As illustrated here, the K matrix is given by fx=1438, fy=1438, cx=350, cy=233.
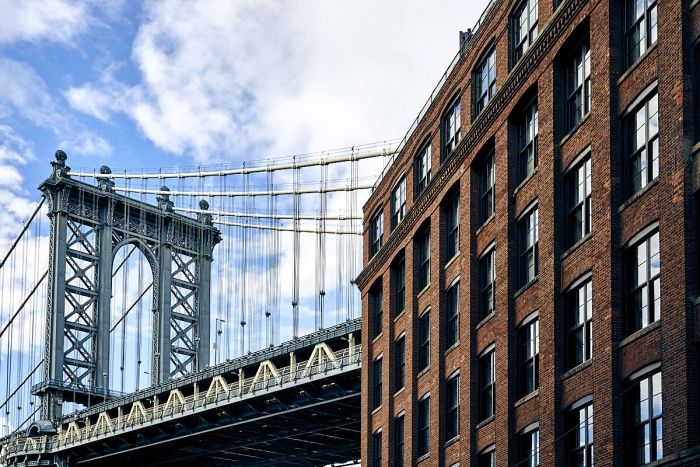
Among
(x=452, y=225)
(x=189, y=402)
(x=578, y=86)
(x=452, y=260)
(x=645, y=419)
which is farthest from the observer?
(x=189, y=402)

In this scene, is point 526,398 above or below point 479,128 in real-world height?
below

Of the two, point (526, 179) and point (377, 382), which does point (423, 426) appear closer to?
point (377, 382)

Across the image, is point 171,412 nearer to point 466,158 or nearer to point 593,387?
point 466,158

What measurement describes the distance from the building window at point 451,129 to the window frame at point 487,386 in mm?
8275

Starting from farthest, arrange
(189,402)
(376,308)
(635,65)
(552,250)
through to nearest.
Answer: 1. (189,402)
2. (376,308)
3. (552,250)
4. (635,65)

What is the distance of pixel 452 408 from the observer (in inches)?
1829

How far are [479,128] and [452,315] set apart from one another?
6.68m

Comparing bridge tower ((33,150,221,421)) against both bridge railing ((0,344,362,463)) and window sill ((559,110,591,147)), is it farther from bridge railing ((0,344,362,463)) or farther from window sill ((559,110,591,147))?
window sill ((559,110,591,147))

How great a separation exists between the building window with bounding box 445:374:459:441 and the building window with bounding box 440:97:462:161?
7730 millimetres

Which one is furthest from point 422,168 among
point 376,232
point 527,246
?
point 527,246

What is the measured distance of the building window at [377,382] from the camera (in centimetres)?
5716

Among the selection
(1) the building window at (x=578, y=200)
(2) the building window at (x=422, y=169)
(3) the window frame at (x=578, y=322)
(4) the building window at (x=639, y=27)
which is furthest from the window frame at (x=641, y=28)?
(2) the building window at (x=422, y=169)

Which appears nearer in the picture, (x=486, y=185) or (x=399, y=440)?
(x=486, y=185)

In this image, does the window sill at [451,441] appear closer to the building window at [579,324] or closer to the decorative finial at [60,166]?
the building window at [579,324]
